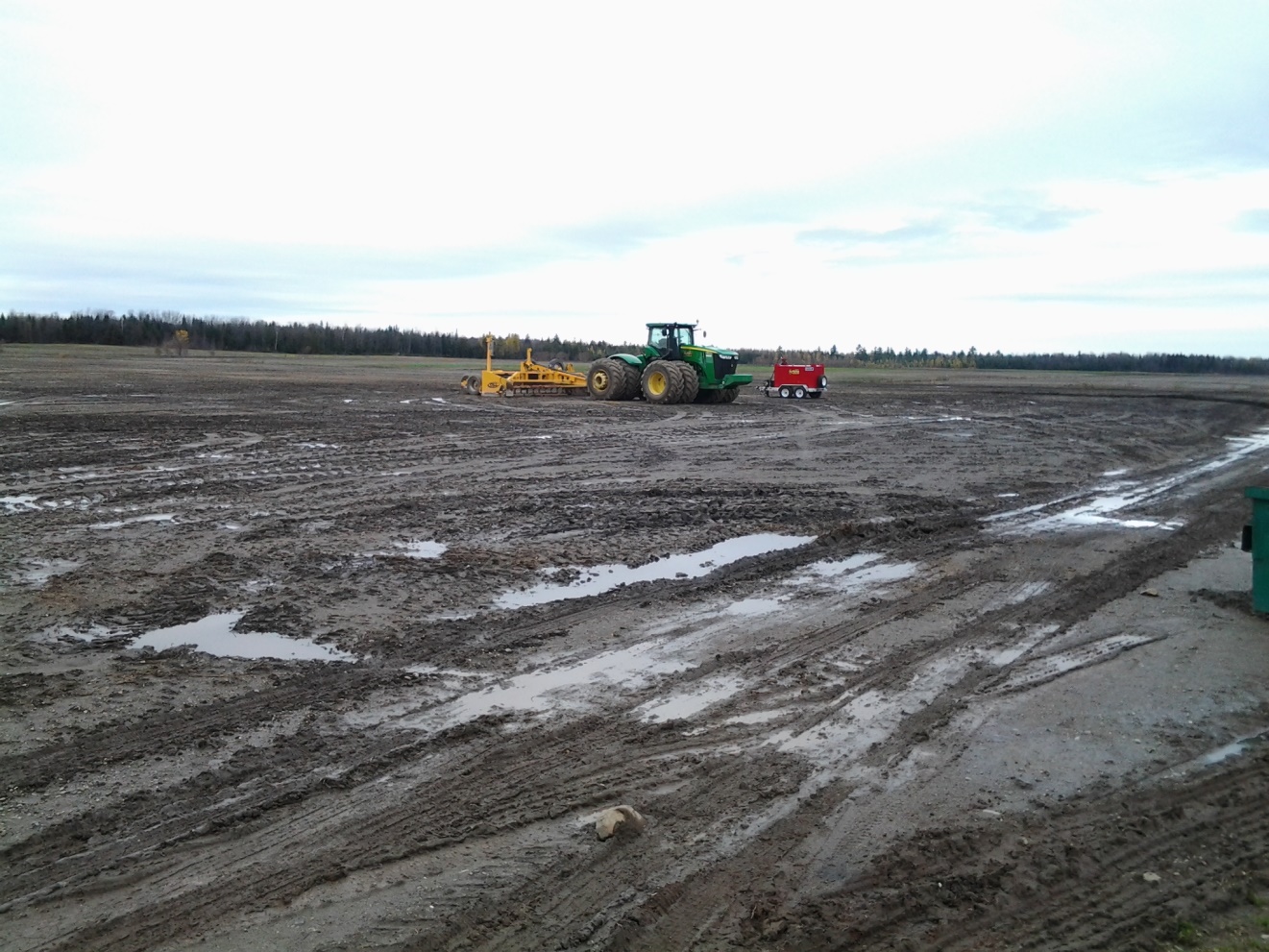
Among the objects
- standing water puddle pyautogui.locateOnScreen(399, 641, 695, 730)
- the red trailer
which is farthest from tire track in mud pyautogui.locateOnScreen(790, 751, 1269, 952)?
the red trailer

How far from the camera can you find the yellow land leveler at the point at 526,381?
109 feet

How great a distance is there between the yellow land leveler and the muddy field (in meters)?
20.0

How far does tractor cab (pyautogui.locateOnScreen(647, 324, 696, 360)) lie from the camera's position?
107ft

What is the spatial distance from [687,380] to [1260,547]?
2366 centimetres

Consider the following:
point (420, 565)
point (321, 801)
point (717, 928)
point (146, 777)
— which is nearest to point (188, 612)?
point (420, 565)

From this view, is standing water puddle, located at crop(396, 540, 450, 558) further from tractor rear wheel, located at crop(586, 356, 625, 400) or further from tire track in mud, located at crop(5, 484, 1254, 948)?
tractor rear wheel, located at crop(586, 356, 625, 400)

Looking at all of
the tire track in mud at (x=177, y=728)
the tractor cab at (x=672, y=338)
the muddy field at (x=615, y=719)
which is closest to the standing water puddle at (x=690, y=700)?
the muddy field at (x=615, y=719)

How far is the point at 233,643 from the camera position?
6785 millimetres

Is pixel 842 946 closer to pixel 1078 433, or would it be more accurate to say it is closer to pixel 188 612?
pixel 188 612

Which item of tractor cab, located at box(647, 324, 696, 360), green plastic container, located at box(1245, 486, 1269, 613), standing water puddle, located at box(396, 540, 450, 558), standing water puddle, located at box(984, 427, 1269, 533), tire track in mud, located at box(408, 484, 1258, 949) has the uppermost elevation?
tractor cab, located at box(647, 324, 696, 360)

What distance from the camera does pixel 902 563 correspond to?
961cm

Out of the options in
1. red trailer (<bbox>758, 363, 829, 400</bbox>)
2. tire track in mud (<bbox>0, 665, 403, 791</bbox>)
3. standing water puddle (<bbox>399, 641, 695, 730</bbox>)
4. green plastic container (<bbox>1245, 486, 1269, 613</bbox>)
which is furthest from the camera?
red trailer (<bbox>758, 363, 829, 400</bbox>)

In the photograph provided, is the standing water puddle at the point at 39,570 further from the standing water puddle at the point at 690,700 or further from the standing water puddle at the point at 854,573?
the standing water puddle at the point at 854,573

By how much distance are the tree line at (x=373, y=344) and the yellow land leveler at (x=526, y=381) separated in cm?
4561
